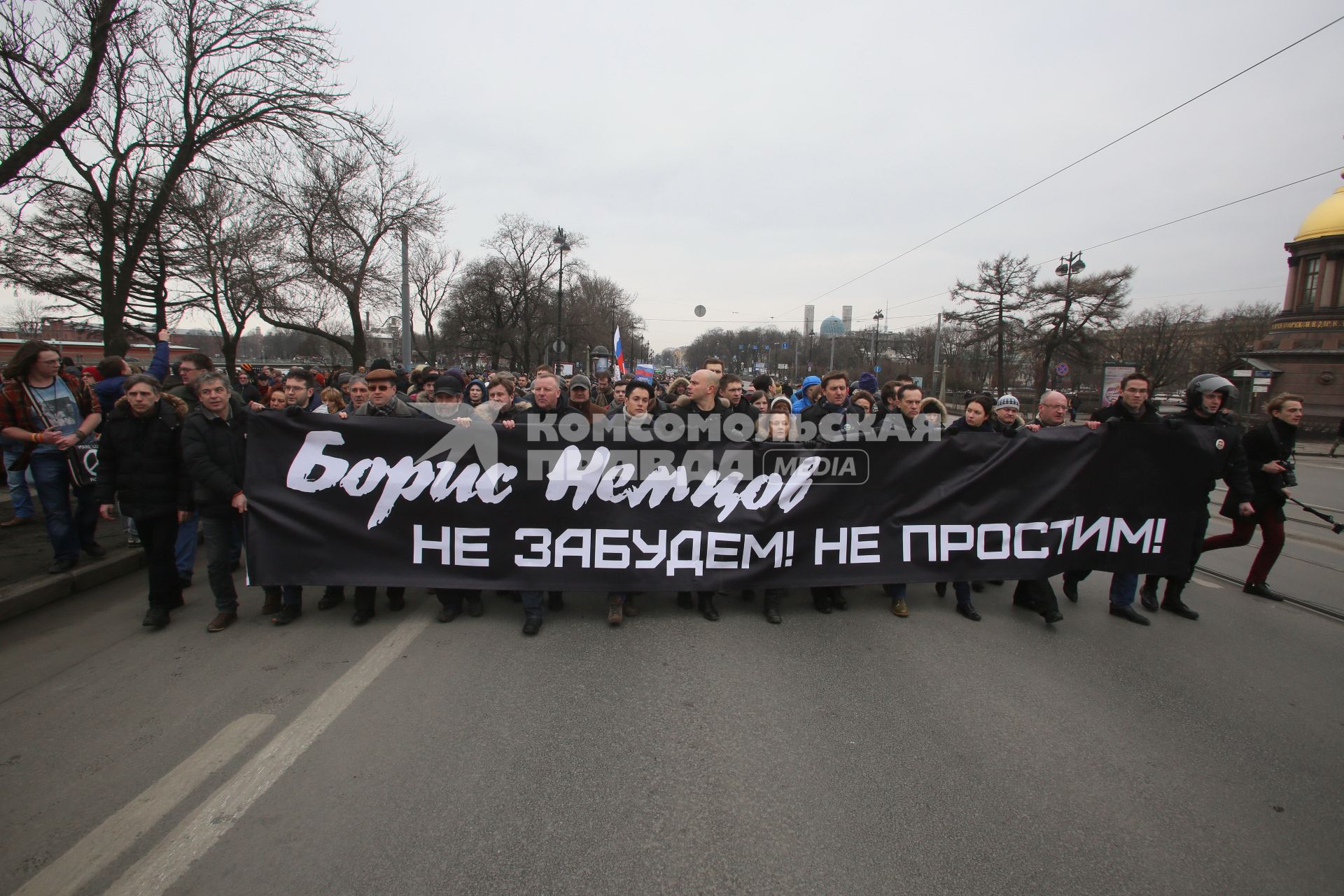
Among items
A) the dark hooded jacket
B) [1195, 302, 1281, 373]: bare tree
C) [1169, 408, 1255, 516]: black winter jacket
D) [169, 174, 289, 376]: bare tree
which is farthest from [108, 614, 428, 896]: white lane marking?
[1195, 302, 1281, 373]: bare tree

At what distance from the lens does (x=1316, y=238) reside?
1257 inches

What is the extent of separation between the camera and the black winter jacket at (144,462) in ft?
14.7

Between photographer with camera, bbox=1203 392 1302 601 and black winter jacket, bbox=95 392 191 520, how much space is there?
8.34 metres

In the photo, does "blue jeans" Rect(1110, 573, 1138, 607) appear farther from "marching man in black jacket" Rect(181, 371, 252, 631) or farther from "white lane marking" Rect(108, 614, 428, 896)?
"marching man in black jacket" Rect(181, 371, 252, 631)

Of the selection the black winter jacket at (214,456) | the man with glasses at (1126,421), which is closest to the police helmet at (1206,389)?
the man with glasses at (1126,421)

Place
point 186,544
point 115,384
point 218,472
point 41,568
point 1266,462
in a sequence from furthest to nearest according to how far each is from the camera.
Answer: point 115,384
point 1266,462
point 41,568
point 186,544
point 218,472

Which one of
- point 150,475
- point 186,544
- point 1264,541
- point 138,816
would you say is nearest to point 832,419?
point 1264,541

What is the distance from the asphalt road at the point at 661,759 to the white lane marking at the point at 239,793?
0.01 metres

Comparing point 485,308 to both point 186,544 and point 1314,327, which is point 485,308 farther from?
point 1314,327

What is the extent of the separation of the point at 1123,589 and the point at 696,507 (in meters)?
3.54

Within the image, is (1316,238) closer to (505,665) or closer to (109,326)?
(505,665)

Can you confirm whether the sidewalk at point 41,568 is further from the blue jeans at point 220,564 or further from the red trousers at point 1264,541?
the red trousers at point 1264,541

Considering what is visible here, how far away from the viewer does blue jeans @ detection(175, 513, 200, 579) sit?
496cm

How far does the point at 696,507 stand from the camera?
486 centimetres
